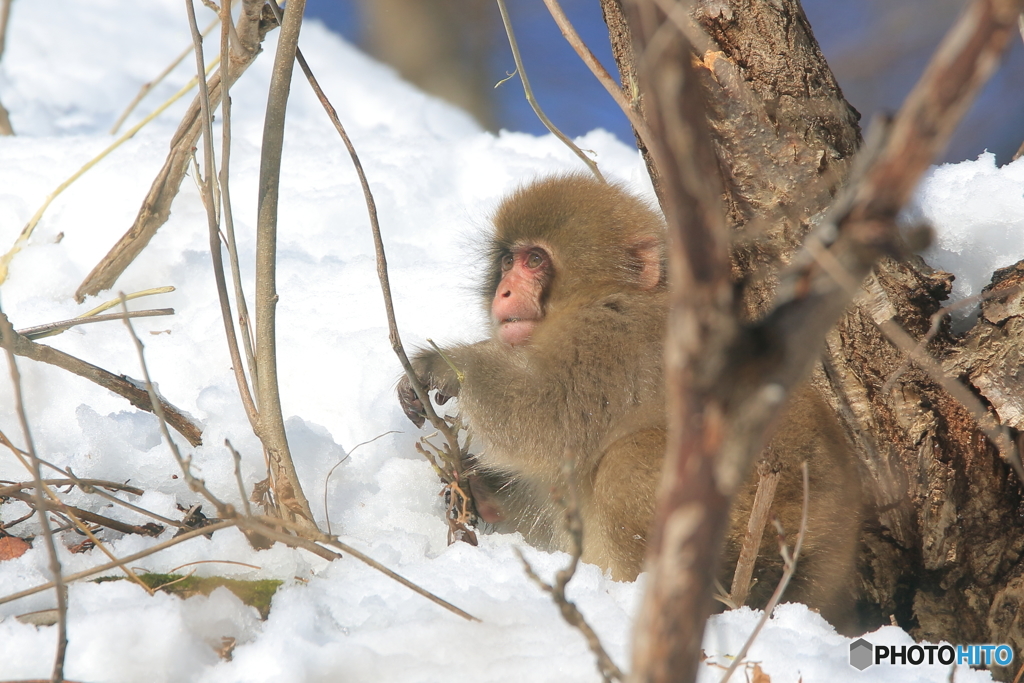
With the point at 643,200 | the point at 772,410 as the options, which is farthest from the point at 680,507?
the point at 643,200

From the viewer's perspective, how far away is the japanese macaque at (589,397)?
2482mm

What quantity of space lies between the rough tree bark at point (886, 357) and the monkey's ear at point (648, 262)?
508mm

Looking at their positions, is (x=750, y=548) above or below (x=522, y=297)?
below

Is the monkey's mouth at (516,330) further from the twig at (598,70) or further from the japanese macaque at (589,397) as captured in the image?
the twig at (598,70)

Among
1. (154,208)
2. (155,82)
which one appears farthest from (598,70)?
(155,82)

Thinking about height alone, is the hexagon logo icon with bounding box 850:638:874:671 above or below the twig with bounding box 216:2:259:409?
below

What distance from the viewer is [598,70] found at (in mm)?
2291

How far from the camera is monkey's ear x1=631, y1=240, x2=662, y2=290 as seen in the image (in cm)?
301

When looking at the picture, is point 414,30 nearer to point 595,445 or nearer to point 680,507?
point 595,445

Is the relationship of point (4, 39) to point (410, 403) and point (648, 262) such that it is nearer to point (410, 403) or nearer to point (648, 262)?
point (410, 403)

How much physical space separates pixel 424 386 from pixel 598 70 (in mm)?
1232

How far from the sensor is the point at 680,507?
0.79 meters

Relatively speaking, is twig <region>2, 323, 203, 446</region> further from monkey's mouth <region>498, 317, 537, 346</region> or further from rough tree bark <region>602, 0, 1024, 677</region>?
rough tree bark <region>602, 0, 1024, 677</region>

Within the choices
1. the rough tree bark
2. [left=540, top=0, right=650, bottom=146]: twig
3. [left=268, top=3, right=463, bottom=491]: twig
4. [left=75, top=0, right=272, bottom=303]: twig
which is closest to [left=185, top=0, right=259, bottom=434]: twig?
[left=268, top=3, right=463, bottom=491]: twig
